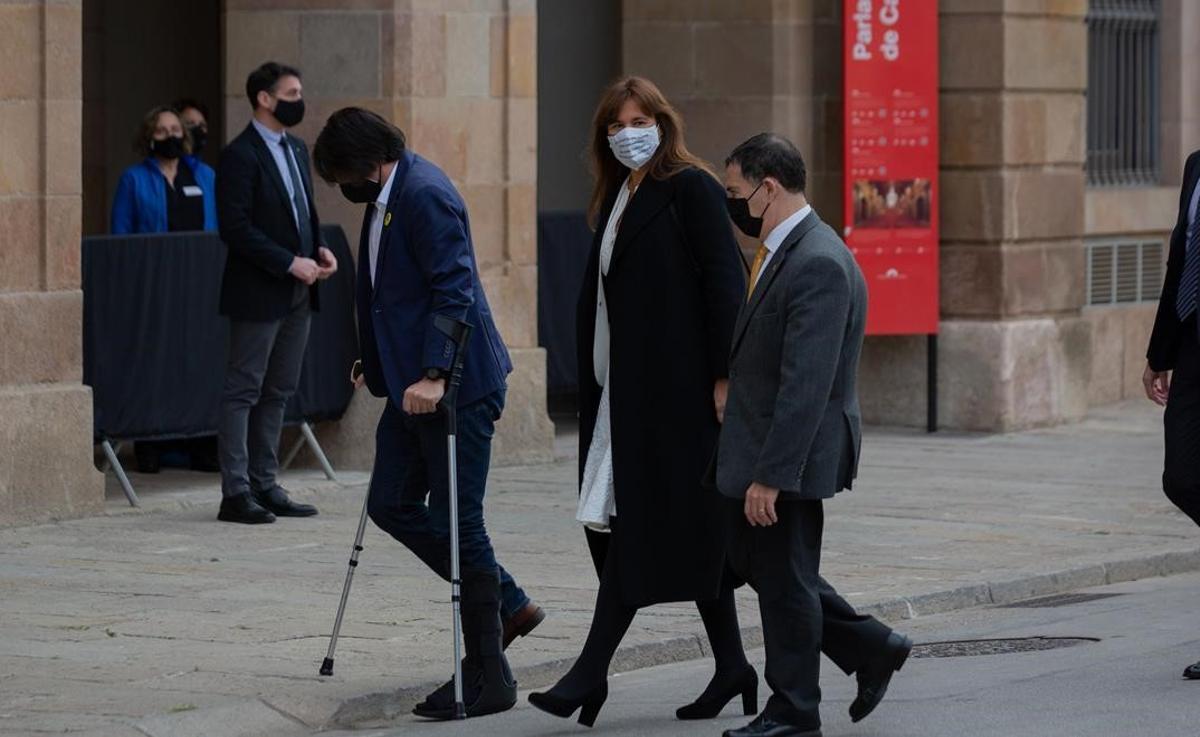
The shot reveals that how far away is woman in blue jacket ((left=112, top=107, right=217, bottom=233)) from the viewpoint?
13.4 meters

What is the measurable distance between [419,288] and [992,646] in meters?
2.56

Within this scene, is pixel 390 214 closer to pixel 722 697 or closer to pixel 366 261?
pixel 366 261

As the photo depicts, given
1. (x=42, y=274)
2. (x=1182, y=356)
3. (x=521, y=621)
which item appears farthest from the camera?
(x=42, y=274)

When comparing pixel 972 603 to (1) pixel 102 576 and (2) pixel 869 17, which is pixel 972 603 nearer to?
(1) pixel 102 576

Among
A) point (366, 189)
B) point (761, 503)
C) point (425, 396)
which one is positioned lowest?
point (761, 503)

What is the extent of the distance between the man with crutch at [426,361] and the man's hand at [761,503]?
1129 mm

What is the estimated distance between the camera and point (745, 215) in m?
7.39

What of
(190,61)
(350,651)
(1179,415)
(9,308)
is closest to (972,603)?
(1179,415)

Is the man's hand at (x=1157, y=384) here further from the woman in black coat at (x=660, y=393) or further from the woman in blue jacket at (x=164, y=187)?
the woman in blue jacket at (x=164, y=187)

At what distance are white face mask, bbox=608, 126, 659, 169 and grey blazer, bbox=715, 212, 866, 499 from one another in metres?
0.66

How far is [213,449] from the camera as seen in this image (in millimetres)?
13703

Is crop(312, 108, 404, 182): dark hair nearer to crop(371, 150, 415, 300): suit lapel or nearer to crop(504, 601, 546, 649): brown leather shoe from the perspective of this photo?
crop(371, 150, 415, 300): suit lapel

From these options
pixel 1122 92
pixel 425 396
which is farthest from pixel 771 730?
pixel 1122 92

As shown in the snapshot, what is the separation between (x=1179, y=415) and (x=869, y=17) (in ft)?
25.1
